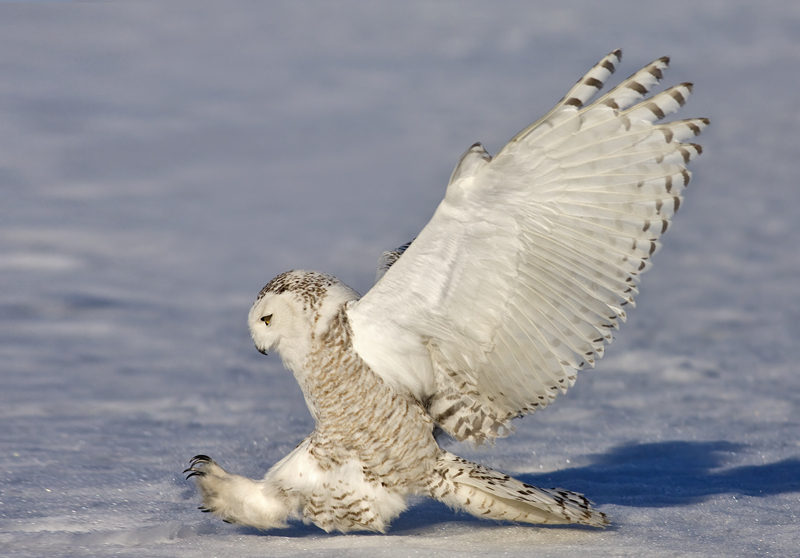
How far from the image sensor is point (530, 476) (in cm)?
325

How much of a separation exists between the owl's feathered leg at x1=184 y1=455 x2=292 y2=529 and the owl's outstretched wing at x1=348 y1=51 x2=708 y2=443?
0.56m

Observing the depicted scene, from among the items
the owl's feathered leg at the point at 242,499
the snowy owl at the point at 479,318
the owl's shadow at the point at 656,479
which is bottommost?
the owl's shadow at the point at 656,479

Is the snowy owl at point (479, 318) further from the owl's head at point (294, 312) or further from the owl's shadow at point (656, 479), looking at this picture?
the owl's shadow at point (656, 479)

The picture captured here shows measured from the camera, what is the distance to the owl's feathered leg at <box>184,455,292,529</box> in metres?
2.51

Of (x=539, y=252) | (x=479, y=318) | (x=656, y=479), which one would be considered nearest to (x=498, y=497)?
(x=479, y=318)

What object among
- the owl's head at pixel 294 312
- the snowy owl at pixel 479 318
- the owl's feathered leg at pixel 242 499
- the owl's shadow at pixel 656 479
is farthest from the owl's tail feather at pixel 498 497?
the owl's head at pixel 294 312

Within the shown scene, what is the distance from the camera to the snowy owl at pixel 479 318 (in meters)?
2.10

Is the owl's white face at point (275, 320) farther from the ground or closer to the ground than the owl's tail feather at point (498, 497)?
farther from the ground

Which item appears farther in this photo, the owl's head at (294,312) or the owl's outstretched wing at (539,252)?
the owl's head at (294,312)

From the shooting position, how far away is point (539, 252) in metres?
2.23

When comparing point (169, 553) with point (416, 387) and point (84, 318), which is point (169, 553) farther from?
point (84, 318)

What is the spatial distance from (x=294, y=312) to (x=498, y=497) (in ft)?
3.00

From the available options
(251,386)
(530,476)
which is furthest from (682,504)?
(251,386)

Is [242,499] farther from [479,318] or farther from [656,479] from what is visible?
[656,479]
